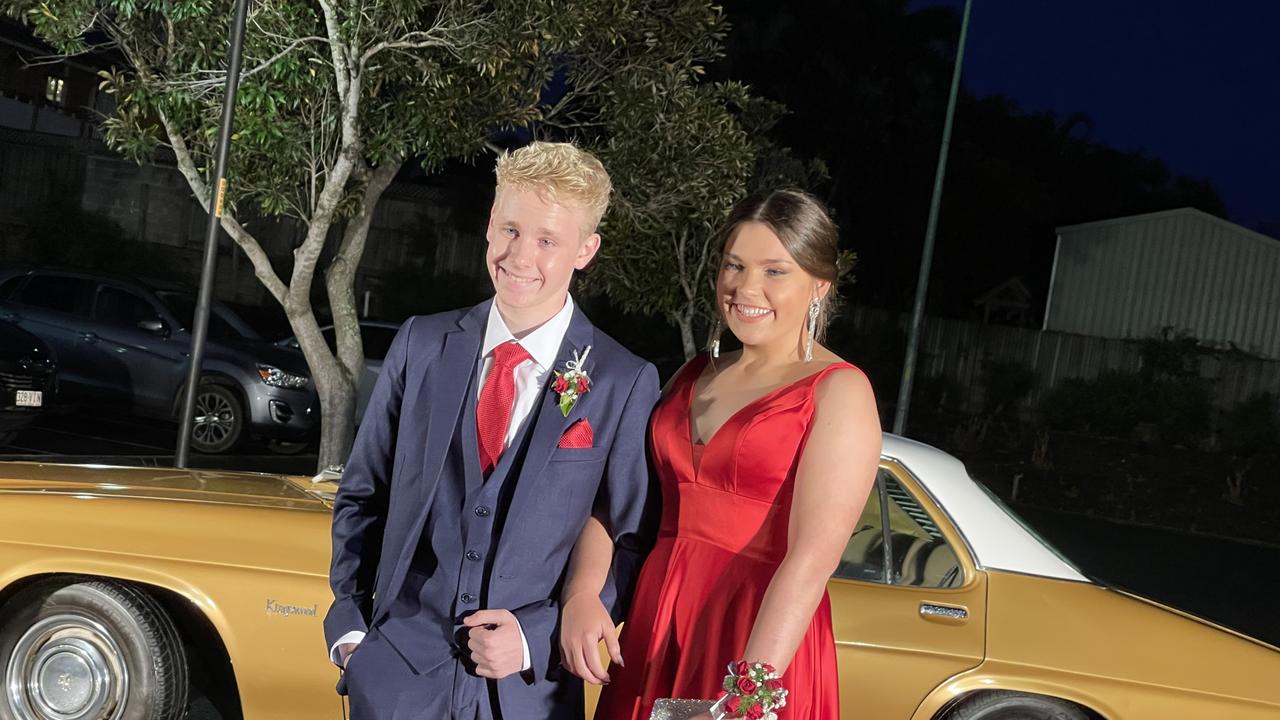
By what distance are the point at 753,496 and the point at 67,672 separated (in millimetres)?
2859

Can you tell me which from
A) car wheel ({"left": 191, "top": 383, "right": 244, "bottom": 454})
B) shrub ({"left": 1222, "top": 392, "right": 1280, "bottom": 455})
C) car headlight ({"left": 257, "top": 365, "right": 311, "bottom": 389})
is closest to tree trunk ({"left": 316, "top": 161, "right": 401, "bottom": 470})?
car headlight ({"left": 257, "top": 365, "right": 311, "bottom": 389})

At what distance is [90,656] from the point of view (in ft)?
14.0

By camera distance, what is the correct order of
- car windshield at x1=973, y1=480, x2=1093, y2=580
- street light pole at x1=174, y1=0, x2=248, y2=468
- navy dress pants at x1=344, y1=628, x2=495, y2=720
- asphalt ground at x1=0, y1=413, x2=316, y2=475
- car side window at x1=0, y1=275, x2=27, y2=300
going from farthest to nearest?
car side window at x1=0, y1=275, x2=27, y2=300 < asphalt ground at x1=0, y1=413, x2=316, y2=475 < street light pole at x1=174, y1=0, x2=248, y2=468 < car windshield at x1=973, y1=480, x2=1093, y2=580 < navy dress pants at x1=344, y1=628, x2=495, y2=720

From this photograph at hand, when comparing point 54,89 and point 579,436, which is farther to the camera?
point 54,89

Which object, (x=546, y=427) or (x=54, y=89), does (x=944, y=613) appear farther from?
(x=54, y=89)

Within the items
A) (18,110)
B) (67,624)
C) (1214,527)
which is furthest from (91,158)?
(67,624)

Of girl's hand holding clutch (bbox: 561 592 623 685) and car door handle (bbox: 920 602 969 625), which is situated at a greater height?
girl's hand holding clutch (bbox: 561 592 623 685)

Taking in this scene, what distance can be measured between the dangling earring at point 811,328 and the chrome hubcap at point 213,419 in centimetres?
1084

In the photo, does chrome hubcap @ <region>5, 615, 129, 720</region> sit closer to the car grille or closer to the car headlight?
the car grille

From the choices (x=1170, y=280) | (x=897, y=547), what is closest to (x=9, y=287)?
(x=897, y=547)

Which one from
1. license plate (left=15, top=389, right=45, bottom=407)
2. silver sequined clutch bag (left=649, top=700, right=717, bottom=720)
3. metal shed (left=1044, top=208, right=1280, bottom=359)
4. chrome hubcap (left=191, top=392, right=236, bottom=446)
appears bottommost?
chrome hubcap (left=191, top=392, right=236, bottom=446)

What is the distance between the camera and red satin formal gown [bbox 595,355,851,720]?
268 cm

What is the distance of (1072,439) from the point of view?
21922mm

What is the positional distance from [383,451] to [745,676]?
0.94 m
